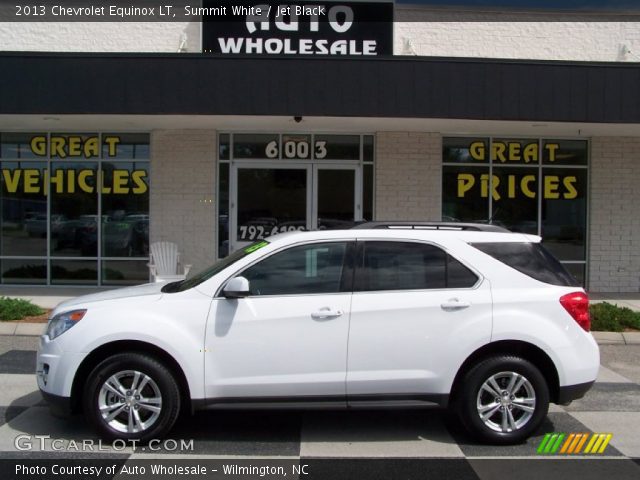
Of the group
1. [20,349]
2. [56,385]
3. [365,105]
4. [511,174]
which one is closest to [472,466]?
[56,385]

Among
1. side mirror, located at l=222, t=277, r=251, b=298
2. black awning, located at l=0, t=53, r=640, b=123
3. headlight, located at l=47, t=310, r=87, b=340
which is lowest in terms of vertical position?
headlight, located at l=47, t=310, r=87, b=340

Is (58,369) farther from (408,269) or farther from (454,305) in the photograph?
(454,305)

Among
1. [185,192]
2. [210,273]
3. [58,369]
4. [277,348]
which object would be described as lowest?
[58,369]

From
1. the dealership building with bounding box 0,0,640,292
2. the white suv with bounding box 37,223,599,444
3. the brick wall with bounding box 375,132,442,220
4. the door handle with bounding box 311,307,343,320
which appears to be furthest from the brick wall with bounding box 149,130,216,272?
the door handle with bounding box 311,307,343,320

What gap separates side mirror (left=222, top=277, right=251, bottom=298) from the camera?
482cm

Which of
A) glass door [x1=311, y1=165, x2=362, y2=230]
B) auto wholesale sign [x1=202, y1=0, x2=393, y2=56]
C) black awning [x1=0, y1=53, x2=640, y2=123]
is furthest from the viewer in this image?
glass door [x1=311, y1=165, x2=362, y2=230]

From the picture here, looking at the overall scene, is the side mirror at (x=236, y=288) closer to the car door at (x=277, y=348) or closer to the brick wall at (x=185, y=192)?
the car door at (x=277, y=348)

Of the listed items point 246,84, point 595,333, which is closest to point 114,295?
point 246,84

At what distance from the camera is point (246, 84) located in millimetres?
10555

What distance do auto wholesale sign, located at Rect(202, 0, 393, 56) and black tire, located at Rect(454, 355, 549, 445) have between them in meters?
9.03

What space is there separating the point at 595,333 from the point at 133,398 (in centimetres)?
697

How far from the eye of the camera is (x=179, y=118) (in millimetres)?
11320

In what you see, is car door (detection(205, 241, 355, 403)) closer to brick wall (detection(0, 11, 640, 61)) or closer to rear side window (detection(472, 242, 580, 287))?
rear side window (detection(472, 242, 580, 287))

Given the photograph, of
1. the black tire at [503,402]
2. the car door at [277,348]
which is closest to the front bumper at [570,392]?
the black tire at [503,402]
